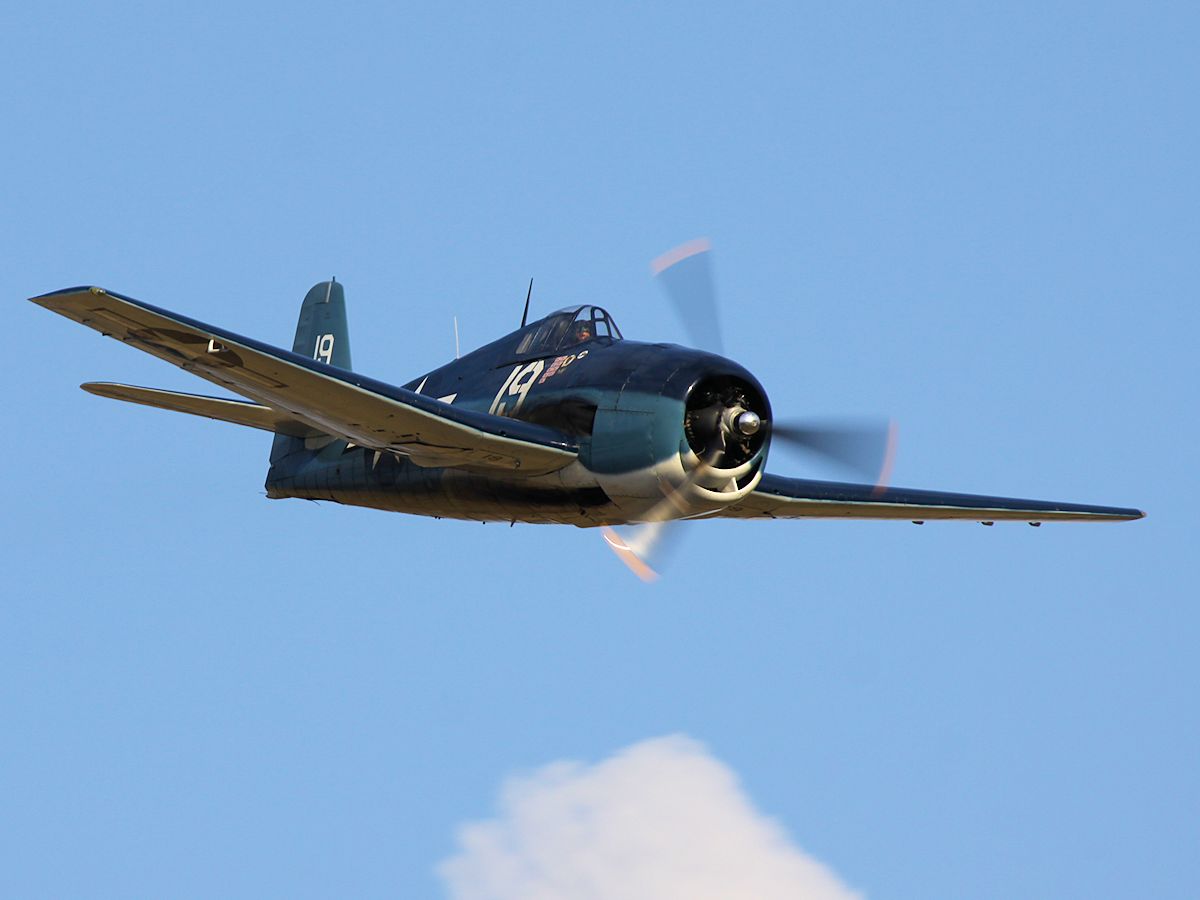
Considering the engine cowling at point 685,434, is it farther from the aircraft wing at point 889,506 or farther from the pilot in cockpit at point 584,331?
the aircraft wing at point 889,506

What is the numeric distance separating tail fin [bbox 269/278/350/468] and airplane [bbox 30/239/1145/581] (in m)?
6.05

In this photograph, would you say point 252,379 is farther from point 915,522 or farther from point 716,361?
point 915,522

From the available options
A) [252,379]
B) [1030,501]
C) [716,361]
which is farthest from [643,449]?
[1030,501]

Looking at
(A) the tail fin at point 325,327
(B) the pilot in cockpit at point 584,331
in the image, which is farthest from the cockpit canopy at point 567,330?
(A) the tail fin at point 325,327

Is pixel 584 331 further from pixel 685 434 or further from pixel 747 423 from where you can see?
pixel 747 423

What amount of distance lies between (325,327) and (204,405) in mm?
6975

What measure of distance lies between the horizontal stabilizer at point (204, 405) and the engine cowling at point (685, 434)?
4362mm

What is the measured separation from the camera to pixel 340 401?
67.5 feet

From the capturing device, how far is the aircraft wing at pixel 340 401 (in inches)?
763

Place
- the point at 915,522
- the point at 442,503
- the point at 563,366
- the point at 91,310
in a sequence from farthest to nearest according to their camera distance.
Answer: the point at 915,522 < the point at 442,503 < the point at 563,366 < the point at 91,310

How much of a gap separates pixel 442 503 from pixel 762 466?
4.70 metres

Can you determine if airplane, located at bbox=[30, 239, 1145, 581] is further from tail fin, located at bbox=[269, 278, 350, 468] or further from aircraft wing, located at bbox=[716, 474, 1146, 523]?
tail fin, located at bbox=[269, 278, 350, 468]

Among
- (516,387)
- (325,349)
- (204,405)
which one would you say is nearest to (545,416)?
(516,387)

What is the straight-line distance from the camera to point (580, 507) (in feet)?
70.1
